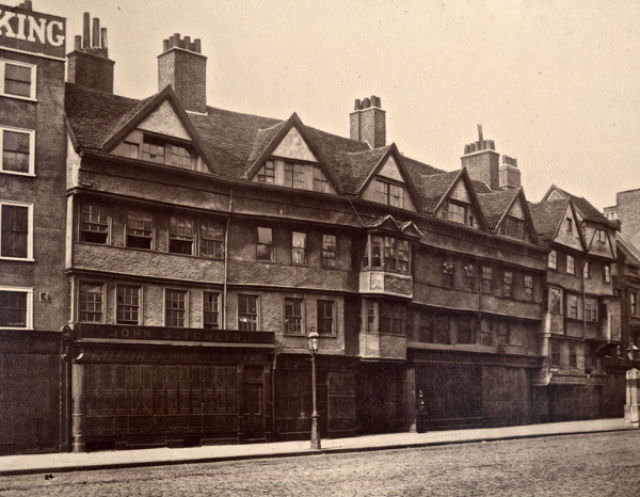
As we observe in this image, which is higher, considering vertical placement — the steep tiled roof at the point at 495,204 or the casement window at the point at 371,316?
the steep tiled roof at the point at 495,204

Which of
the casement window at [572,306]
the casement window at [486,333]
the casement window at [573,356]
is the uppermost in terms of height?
the casement window at [572,306]

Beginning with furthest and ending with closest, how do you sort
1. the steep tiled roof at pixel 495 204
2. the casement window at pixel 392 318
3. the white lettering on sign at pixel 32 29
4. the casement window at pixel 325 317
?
the steep tiled roof at pixel 495 204, the casement window at pixel 392 318, the casement window at pixel 325 317, the white lettering on sign at pixel 32 29

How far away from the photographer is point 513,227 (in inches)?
1837

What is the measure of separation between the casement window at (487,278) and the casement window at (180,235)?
18.0m

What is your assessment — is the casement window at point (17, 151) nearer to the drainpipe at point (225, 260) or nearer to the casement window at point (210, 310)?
the drainpipe at point (225, 260)

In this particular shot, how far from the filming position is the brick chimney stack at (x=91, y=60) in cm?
3225

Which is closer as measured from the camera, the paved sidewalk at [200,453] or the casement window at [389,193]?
the paved sidewalk at [200,453]

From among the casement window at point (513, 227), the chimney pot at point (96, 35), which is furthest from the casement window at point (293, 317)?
the casement window at point (513, 227)

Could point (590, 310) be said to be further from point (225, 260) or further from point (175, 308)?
point (175, 308)

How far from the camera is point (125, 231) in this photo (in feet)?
96.2


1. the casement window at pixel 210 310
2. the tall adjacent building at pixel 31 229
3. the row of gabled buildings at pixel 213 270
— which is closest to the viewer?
the tall adjacent building at pixel 31 229

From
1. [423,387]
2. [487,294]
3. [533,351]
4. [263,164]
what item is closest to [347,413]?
[423,387]

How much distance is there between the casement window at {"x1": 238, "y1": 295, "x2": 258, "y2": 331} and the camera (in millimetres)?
32312

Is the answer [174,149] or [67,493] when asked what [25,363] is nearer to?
[174,149]
